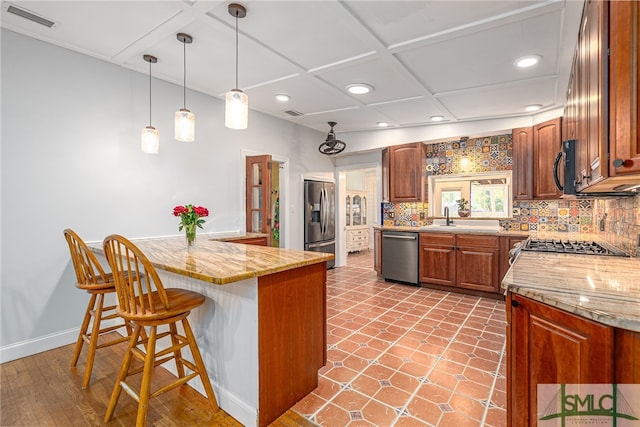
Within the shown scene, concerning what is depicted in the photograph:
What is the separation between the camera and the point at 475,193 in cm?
465

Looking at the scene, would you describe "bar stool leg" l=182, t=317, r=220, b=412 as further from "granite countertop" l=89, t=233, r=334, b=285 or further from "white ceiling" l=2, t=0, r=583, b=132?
"white ceiling" l=2, t=0, r=583, b=132

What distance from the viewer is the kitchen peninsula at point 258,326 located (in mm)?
1659

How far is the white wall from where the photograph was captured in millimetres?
2463

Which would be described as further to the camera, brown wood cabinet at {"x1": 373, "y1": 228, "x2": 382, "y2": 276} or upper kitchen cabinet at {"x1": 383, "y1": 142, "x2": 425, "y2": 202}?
brown wood cabinet at {"x1": 373, "y1": 228, "x2": 382, "y2": 276}

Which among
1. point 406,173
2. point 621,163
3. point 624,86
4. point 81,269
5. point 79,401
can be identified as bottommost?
point 79,401

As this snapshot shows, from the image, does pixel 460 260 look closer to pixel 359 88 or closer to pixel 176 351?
pixel 359 88

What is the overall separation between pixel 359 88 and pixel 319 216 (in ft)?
8.18

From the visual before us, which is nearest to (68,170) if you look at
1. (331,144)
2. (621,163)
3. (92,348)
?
(92,348)

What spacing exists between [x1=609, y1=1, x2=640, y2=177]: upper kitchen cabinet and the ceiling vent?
3.42m

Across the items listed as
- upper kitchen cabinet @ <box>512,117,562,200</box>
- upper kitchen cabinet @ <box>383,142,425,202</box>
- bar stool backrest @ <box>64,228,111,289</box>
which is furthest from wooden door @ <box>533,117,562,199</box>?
bar stool backrest @ <box>64,228,111,289</box>

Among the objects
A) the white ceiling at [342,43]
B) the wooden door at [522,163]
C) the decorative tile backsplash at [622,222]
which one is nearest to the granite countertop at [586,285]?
the decorative tile backsplash at [622,222]

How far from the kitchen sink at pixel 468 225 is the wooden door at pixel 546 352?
312 cm

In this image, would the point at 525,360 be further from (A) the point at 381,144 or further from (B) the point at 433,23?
(A) the point at 381,144
